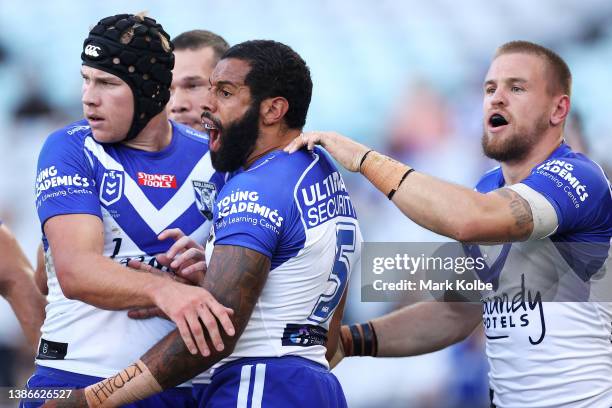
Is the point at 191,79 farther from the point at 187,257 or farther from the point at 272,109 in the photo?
the point at 187,257

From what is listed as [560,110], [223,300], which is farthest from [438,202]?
[560,110]

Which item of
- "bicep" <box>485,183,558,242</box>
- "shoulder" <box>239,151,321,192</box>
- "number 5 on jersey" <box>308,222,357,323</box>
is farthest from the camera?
"bicep" <box>485,183,558,242</box>

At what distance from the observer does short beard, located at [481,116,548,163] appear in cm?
496

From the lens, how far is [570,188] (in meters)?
4.57

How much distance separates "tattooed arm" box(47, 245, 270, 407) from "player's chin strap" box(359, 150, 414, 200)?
2.33 feet

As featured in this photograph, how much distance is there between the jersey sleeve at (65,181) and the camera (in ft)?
13.7

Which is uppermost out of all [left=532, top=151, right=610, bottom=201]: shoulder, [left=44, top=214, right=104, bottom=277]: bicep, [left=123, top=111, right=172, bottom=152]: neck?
[left=532, top=151, right=610, bottom=201]: shoulder

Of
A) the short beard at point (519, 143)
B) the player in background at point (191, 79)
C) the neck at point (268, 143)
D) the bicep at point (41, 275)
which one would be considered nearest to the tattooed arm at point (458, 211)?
the neck at point (268, 143)

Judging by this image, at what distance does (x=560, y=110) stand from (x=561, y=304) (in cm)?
99

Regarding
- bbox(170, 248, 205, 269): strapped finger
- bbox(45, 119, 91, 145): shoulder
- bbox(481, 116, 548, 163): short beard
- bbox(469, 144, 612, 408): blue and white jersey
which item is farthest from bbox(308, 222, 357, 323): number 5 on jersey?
bbox(45, 119, 91, 145): shoulder

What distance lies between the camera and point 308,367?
13.2 feet

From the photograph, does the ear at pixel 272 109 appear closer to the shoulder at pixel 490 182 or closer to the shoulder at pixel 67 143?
the shoulder at pixel 67 143

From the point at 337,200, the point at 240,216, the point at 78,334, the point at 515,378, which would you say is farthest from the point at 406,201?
the point at 78,334

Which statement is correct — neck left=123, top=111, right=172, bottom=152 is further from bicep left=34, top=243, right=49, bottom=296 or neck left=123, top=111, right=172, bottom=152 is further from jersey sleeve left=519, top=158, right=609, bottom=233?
jersey sleeve left=519, top=158, right=609, bottom=233
